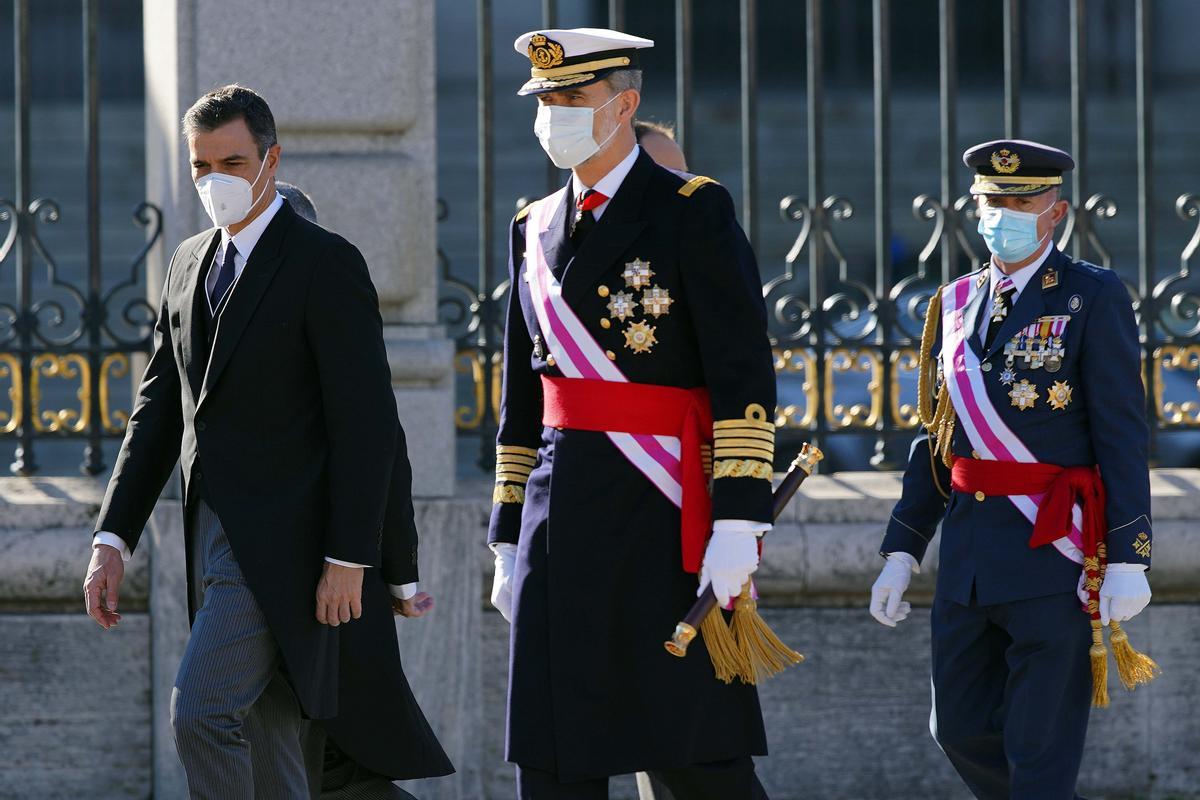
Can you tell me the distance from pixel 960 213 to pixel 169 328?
8.64ft

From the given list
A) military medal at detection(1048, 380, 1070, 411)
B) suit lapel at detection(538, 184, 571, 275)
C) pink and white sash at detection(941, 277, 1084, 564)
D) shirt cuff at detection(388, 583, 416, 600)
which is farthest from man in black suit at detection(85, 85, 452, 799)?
military medal at detection(1048, 380, 1070, 411)

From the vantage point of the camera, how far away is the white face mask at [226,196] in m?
3.89

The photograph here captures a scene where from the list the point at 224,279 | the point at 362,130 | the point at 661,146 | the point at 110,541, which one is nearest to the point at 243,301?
the point at 224,279

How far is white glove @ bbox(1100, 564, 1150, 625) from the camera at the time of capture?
4.16 metres

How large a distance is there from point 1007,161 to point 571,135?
1.10 meters

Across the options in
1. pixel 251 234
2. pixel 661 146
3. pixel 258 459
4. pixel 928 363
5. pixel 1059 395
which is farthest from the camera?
pixel 661 146

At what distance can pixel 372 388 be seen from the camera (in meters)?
3.86

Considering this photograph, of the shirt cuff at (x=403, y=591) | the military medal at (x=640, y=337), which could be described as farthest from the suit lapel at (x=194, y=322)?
the military medal at (x=640, y=337)

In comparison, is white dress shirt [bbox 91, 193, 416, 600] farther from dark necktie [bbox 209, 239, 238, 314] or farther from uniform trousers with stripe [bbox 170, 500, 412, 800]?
uniform trousers with stripe [bbox 170, 500, 412, 800]

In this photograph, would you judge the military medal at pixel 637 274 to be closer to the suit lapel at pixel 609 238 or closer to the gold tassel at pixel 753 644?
the suit lapel at pixel 609 238

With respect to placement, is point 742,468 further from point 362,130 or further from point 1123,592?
point 362,130

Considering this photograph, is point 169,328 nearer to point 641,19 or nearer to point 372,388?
point 372,388

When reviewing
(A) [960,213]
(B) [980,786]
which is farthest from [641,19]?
(B) [980,786]

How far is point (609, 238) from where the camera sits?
3.78 metres
